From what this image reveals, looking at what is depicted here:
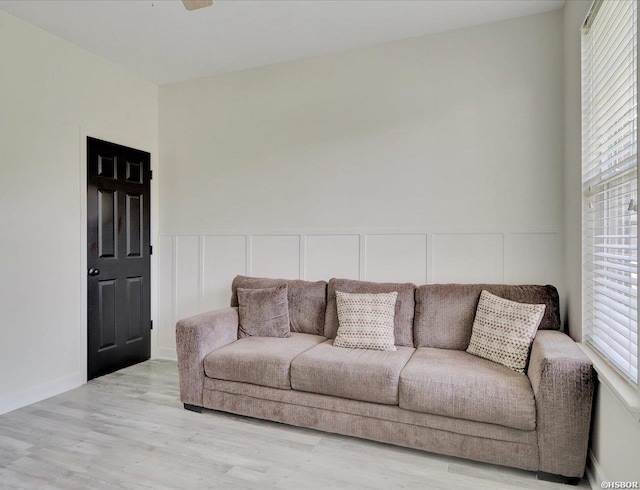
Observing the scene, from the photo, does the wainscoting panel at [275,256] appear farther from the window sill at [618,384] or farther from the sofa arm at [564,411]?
the window sill at [618,384]

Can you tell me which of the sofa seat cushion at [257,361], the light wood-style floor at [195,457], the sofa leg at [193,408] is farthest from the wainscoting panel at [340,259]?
the light wood-style floor at [195,457]

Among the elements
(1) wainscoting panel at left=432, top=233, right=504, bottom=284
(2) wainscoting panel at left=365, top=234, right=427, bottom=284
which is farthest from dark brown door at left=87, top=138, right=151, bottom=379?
(1) wainscoting panel at left=432, top=233, right=504, bottom=284

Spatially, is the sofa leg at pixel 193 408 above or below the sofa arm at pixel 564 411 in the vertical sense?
below

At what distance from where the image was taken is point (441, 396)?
7.00 feet

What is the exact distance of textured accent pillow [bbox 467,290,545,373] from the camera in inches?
90.9

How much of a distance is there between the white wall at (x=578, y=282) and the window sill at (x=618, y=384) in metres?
0.04

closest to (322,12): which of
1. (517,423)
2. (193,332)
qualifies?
(193,332)

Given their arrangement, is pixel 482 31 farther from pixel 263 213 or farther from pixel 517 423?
pixel 517 423

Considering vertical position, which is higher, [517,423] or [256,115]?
[256,115]

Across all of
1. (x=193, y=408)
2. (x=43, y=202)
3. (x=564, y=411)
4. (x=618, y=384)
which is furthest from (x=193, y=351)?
(x=618, y=384)

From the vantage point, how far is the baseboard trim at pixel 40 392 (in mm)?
2797

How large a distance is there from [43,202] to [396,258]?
2769mm

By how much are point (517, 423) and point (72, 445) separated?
8.07ft

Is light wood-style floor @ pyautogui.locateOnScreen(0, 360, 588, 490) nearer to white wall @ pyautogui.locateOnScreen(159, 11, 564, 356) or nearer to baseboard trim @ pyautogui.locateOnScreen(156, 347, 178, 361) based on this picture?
baseboard trim @ pyautogui.locateOnScreen(156, 347, 178, 361)
